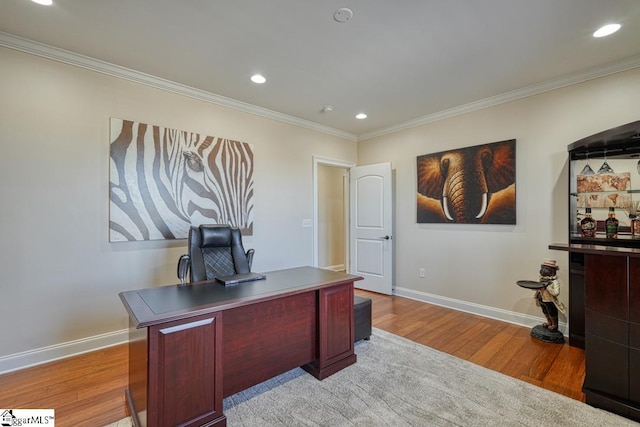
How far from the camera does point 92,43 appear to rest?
243cm

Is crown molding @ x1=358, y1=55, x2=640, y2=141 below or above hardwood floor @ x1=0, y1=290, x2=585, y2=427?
above

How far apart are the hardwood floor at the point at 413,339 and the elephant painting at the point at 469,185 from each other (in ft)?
4.33

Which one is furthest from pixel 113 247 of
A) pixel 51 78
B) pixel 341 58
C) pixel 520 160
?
pixel 520 160

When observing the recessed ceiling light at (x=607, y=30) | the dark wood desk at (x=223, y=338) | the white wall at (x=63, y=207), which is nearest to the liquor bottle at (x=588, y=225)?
the recessed ceiling light at (x=607, y=30)

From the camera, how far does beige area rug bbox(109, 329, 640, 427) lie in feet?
5.77

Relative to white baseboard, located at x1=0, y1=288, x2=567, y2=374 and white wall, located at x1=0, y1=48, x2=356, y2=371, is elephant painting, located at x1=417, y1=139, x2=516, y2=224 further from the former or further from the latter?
white wall, located at x1=0, y1=48, x2=356, y2=371

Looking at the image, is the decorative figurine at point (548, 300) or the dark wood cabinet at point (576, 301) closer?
the dark wood cabinet at point (576, 301)

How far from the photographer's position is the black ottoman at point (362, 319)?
2758mm

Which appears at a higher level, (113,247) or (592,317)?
(113,247)

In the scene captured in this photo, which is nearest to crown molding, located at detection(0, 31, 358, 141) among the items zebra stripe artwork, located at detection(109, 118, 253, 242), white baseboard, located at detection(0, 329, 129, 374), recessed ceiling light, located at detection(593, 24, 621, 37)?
zebra stripe artwork, located at detection(109, 118, 253, 242)

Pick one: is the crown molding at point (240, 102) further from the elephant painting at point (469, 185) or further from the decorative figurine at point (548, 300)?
the decorative figurine at point (548, 300)

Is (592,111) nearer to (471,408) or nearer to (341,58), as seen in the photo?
(341,58)

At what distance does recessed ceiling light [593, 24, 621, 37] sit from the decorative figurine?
2.05m

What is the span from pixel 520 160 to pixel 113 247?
4444 mm
